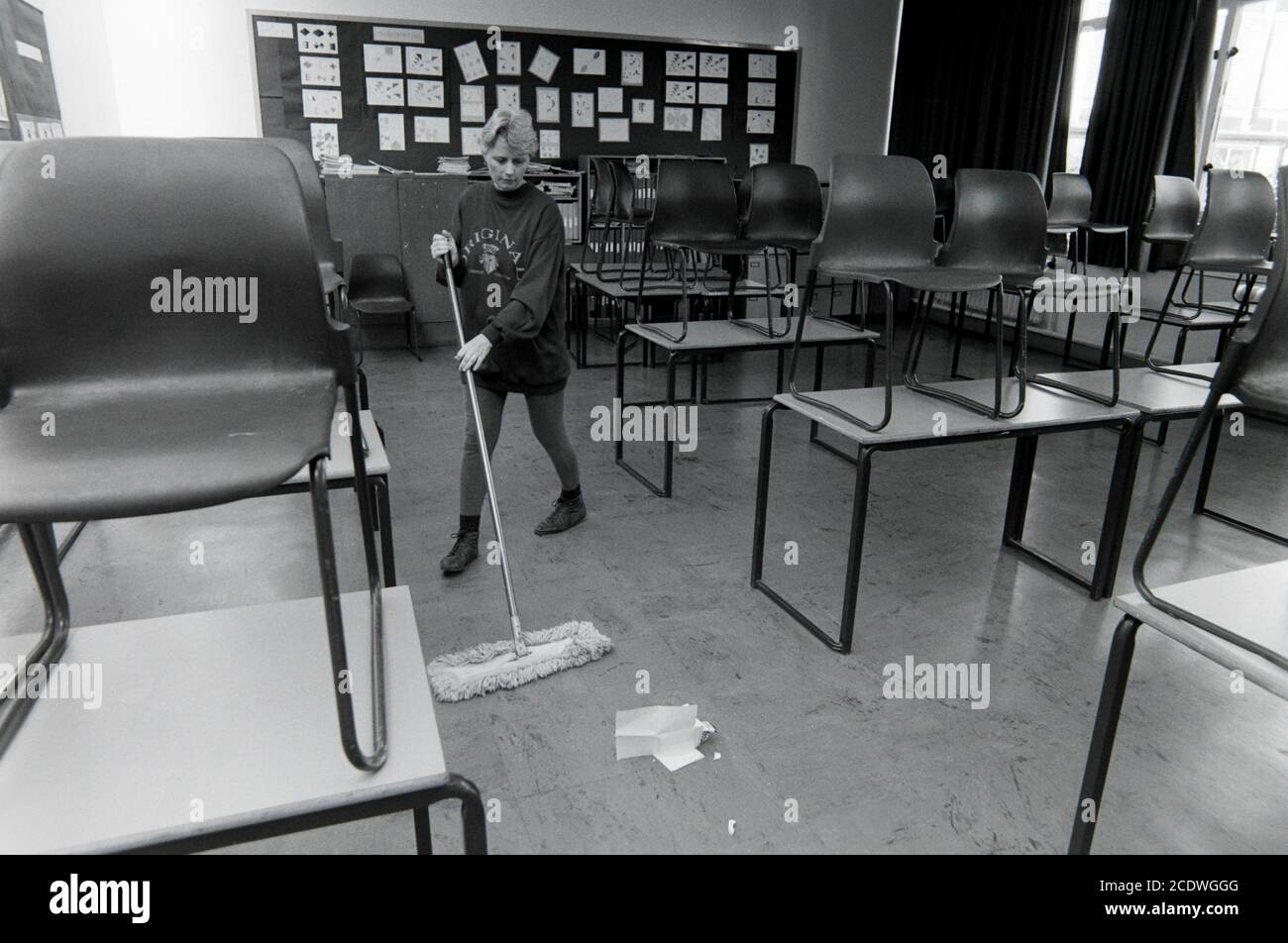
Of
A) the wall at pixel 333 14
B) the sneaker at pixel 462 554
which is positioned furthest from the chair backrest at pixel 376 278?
the sneaker at pixel 462 554

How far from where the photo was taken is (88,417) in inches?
41.8

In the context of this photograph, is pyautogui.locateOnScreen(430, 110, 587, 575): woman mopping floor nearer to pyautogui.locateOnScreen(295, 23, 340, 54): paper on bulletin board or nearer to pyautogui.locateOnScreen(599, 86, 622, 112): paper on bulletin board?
pyautogui.locateOnScreen(295, 23, 340, 54): paper on bulletin board

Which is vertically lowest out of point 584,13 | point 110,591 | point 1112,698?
point 110,591

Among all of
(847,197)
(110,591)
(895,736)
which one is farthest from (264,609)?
(847,197)

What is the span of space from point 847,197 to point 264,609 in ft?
6.98

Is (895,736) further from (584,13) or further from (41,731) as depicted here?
(584,13)

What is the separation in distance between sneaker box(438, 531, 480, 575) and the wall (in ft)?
10.7

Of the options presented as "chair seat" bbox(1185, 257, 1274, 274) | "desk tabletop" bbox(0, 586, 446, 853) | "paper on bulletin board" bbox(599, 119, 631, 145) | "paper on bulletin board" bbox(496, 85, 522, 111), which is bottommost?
"desk tabletop" bbox(0, 586, 446, 853)

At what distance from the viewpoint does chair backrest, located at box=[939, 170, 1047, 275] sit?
276 cm

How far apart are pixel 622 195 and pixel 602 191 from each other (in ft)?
1.58

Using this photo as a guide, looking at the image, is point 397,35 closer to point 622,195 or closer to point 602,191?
point 602,191

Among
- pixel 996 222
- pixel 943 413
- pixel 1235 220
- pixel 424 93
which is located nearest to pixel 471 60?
pixel 424 93

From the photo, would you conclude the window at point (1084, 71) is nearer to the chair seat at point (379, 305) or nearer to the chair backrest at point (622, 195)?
the chair backrest at point (622, 195)

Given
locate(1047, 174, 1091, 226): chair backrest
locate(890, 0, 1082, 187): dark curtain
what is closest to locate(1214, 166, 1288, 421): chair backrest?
locate(1047, 174, 1091, 226): chair backrest
